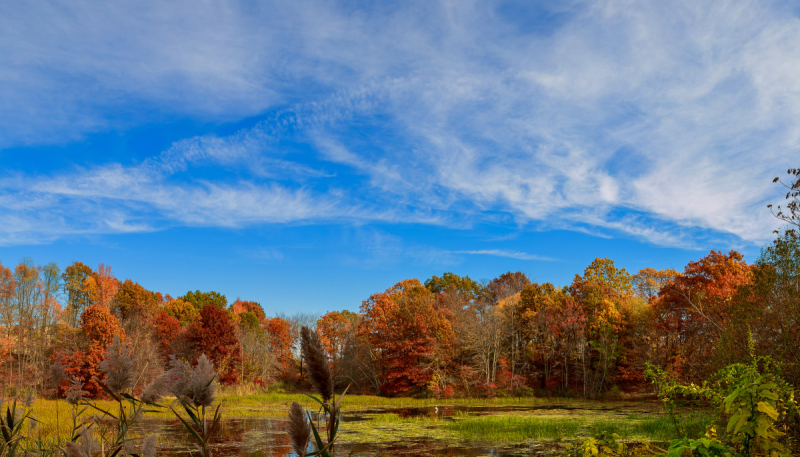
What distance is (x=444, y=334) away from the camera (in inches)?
1267

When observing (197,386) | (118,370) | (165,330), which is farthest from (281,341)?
(197,386)

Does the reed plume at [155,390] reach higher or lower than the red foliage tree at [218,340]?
higher

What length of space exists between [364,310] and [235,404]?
528 inches

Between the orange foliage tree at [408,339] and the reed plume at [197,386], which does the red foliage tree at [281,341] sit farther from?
the reed plume at [197,386]

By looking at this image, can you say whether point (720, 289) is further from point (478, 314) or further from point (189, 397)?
point (189, 397)

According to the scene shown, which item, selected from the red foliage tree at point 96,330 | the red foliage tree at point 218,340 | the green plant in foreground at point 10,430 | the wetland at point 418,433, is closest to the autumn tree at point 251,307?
the red foliage tree at point 218,340

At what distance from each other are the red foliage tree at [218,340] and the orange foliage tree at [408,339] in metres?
9.61

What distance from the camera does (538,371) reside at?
3381 centimetres

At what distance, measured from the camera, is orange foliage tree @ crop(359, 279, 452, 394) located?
102 feet

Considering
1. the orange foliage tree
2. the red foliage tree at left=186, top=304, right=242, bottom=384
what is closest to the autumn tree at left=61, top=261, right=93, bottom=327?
the red foliage tree at left=186, top=304, right=242, bottom=384

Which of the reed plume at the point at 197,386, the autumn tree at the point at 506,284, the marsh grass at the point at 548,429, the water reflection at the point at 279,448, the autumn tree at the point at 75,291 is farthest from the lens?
the autumn tree at the point at 506,284

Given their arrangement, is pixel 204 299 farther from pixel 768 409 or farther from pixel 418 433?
pixel 768 409

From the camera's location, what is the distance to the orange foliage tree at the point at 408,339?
31.1m

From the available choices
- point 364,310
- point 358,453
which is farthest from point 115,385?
point 364,310
